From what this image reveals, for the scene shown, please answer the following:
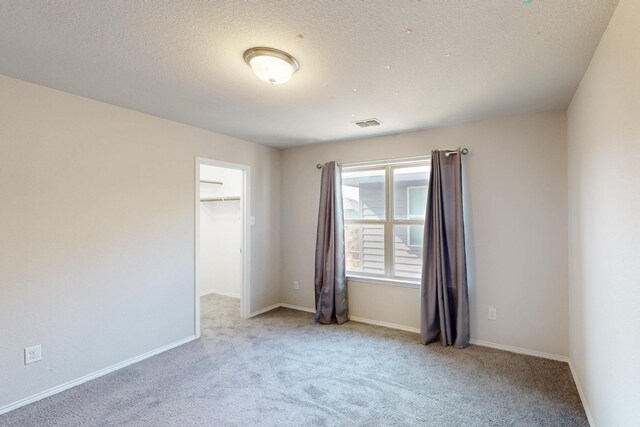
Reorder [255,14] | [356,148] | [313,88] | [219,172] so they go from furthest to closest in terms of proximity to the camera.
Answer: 1. [219,172]
2. [356,148]
3. [313,88]
4. [255,14]

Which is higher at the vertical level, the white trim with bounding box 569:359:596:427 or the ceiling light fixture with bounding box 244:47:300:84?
the ceiling light fixture with bounding box 244:47:300:84

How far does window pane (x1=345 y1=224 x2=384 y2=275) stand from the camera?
4.18m

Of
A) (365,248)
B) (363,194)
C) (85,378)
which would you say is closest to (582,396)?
(365,248)

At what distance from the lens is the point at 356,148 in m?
4.23

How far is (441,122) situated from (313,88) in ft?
5.28

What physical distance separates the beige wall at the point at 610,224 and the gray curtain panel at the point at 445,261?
0.98 meters

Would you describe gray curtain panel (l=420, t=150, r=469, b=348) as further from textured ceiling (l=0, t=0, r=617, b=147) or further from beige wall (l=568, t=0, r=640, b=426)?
beige wall (l=568, t=0, r=640, b=426)

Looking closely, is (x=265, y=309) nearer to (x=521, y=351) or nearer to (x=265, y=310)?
(x=265, y=310)

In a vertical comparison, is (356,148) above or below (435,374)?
above

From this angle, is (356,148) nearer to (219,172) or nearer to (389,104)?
(389,104)

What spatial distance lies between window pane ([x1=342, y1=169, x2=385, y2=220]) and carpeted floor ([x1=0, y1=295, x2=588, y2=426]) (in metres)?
1.56

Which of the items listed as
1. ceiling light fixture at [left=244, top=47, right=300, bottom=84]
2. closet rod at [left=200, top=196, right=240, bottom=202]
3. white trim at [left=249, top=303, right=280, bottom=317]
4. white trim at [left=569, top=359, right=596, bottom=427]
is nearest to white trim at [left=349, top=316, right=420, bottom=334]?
white trim at [left=249, top=303, right=280, bottom=317]

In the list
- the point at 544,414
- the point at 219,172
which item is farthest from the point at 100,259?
the point at 544,414

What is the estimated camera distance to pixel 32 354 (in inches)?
95.4
